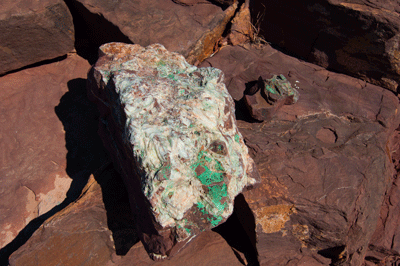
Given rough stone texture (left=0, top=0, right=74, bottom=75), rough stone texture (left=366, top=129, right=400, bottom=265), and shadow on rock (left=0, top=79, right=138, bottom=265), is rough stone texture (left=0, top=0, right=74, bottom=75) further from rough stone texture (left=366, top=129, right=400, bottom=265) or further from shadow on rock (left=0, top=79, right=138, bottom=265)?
rough stone texture (left=366, top=129, right=400, bottom=265)

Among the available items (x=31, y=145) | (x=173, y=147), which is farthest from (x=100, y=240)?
(x=31, y=145)

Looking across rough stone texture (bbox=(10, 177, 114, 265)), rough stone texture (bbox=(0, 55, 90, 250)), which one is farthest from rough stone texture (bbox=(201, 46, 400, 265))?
rough stone texture (bbox=(0, 55, 90, 250))

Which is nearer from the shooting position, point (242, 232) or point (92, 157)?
point (242, 232)

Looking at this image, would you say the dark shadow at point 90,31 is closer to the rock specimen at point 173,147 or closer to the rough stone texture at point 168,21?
the rough stone texture at point 168,21

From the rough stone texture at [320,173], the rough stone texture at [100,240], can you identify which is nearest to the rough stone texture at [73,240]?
the rough stone texture at [100,240]

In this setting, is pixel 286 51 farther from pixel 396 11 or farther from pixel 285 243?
pixel 285 243

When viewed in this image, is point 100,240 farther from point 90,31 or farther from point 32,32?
point 90,31

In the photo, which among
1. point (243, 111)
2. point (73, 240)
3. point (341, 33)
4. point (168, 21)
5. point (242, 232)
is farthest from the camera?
point (168, 21)
